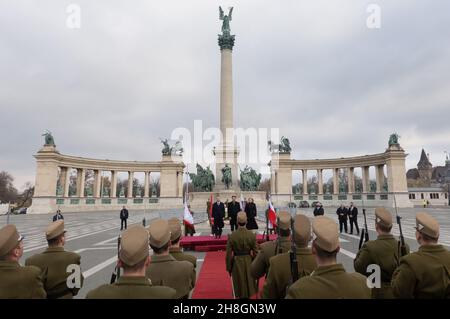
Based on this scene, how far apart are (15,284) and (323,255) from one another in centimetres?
294

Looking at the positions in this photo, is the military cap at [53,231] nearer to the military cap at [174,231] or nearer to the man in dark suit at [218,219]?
the military cap at [174,231]

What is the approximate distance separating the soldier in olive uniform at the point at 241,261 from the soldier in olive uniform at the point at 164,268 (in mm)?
2716

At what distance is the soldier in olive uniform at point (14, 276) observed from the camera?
2982 mm

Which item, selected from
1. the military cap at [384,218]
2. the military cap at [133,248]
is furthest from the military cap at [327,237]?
the military cap at [384,218]

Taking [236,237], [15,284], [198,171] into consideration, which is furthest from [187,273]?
[198,171]

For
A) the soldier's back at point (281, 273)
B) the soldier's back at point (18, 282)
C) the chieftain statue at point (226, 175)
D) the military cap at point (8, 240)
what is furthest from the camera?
the chieftain statue at point (226, 175)

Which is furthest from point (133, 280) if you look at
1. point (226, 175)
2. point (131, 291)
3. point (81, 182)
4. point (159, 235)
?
point (81, 182)

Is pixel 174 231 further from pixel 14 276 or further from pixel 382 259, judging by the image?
pixel 382 259

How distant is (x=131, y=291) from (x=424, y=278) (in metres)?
2.91

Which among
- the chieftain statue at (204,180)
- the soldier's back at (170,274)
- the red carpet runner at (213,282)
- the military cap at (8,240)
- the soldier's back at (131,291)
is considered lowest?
the red carpet runner at (213,282)
